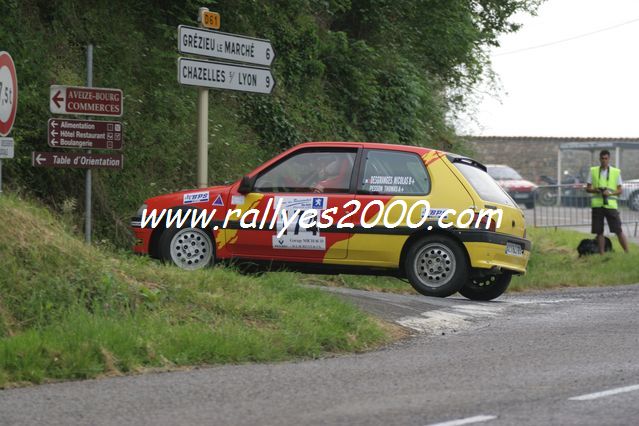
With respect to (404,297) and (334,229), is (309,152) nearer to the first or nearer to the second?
(334,229)

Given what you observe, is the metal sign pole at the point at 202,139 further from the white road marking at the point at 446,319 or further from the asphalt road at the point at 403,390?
the asphalt road at the point at 403,390

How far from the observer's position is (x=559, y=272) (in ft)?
63.1

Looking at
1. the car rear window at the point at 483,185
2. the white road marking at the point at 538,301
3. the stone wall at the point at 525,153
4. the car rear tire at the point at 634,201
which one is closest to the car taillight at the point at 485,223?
the car rear window at the point at 483,185

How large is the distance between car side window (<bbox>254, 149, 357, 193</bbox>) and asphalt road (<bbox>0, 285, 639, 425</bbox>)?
3.18 metres

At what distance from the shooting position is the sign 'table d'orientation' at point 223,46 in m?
14.1

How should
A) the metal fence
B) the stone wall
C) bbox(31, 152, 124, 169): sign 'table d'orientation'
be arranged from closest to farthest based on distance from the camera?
bbox(31, 152, 124, 169): sign 'table d'orientation', the metal fence, the stone wall

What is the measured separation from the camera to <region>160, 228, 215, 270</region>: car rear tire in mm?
13781

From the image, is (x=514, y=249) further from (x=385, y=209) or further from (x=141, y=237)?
(x=141, y=237)

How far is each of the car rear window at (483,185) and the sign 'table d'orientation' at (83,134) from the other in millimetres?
3788

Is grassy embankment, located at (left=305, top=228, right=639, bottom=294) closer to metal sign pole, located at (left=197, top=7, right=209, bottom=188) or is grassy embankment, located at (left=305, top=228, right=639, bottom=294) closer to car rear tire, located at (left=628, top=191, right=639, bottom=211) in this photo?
metal sign pole, located at (left=197, top=7, right=209, bottom=188)

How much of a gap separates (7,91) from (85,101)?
1624mm

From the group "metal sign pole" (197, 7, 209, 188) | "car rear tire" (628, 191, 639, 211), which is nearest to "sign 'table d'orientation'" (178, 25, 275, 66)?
"metal sign pole" (197, 7, 209, 188)

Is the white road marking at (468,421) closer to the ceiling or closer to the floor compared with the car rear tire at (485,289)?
closer to the floor

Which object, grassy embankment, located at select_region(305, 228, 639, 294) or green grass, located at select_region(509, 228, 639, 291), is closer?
grassy embankment, located at select_region(305, 228, 639, 294)
